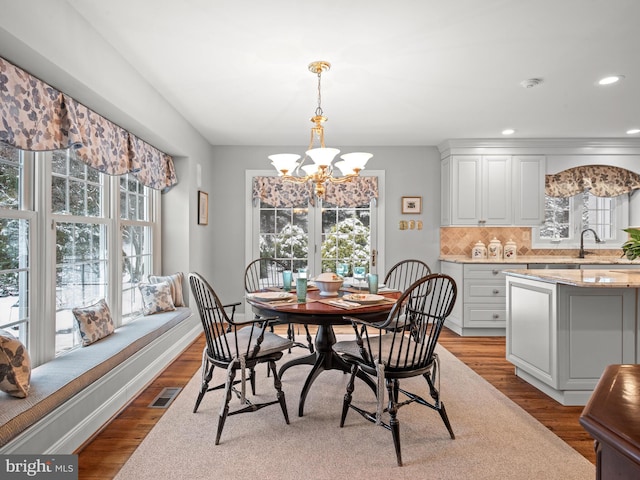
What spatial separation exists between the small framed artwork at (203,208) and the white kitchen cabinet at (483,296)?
321 centimetres

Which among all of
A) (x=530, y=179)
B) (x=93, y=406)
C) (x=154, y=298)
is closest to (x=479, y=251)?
(x=530, y=179)

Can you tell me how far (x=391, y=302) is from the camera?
2508mm

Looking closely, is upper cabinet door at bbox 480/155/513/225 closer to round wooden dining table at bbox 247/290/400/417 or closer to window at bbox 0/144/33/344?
round wooden dining table at bbox 247/290/400/417

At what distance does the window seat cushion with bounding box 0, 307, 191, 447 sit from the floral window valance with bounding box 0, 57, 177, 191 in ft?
3.97

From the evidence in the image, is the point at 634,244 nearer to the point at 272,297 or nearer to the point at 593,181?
the point at 272,297

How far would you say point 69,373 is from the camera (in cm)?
218

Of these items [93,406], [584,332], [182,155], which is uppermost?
[182,155]

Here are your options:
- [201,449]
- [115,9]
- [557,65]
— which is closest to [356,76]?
[557,65]

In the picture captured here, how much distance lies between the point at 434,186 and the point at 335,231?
1.50 metres

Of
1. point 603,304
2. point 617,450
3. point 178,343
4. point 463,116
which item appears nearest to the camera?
point 617,450

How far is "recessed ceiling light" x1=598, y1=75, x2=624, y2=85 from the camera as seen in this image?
3.07 m

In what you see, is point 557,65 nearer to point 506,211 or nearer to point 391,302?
point 391,302

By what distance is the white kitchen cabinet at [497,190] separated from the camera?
5039mm

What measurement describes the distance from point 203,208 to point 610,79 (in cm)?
425
